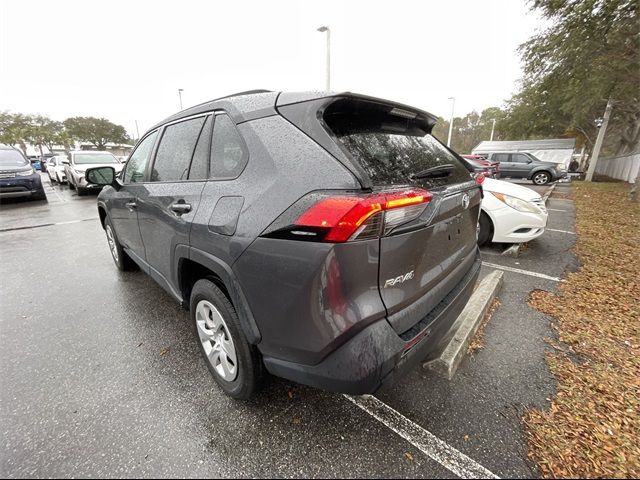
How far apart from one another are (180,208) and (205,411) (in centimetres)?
129

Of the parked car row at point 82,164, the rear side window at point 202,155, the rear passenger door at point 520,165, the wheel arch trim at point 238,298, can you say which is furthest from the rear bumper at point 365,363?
the rear passenger door at point 520,165

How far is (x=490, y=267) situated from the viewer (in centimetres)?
402

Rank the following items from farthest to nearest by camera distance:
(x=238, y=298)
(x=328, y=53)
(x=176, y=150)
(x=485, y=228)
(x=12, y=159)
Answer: (x=328, y=53), (x=12, y=159), (x=485, y=228), (x=176, y=150), (x=238, y=298)

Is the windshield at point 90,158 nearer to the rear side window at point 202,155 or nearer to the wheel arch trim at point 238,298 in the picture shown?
the rear side window at point 202,155

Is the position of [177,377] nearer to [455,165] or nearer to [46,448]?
[46,448]

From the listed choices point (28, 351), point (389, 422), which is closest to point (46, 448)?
point (28, 351)

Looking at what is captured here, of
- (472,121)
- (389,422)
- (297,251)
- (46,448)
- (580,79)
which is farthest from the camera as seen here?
(472,121)

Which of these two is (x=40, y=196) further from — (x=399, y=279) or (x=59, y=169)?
(x=399, y=279)

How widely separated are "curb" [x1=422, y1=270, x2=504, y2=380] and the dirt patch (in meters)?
0.45

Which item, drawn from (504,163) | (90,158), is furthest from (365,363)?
(504,163)

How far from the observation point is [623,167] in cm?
1953

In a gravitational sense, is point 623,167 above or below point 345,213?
below

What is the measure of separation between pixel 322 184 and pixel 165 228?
A: 4.90 ft

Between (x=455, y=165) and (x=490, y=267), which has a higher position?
(x=455, y=165)
